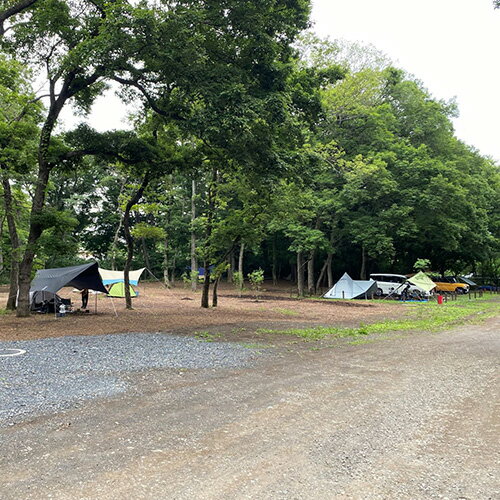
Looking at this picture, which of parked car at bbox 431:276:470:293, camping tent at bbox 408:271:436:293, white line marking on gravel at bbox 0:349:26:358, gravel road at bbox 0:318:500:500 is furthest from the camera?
parked car at bbox 431:276:470:293

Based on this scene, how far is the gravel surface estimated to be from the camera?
512cm

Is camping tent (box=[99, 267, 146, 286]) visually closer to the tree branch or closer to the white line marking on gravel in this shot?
the tree branch

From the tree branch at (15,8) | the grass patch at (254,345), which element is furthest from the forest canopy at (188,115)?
the grass patch at (254,345)

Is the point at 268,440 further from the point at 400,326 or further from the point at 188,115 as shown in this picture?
the point at 400,326

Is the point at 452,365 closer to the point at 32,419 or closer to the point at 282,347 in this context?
the point at 282,347

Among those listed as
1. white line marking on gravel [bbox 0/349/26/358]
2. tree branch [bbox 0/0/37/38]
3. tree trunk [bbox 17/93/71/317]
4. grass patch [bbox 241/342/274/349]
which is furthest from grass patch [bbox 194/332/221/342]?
tree branch [bbox 0/0/37/38]

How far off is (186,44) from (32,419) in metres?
8.11

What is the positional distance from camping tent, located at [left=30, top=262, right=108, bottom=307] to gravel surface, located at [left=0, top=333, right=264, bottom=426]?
516 cm

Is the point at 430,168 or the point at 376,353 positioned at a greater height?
the point at 430,168

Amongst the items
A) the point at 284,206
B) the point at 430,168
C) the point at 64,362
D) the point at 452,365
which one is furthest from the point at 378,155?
the point at 64,362

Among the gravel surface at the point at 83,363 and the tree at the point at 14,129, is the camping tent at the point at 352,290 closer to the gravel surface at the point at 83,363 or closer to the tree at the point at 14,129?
the gravel surface at the point at 83,363

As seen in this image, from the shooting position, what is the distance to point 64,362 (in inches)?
283

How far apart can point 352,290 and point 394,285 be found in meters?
3.77

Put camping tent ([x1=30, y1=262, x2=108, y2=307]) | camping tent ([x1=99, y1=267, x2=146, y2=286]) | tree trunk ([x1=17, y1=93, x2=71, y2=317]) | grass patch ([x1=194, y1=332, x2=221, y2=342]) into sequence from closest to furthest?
1. grass patch ([x1=194, y1=332, x2=221, y2=342])
2. tree trunk ([x1=17, y1=93, x2=71, y2=317])
3. camping tent ([x1=30, y1=262, x2=108, y2=307])
4. camping tent ([x1=99, y1=267, x2=146, y2=286])
